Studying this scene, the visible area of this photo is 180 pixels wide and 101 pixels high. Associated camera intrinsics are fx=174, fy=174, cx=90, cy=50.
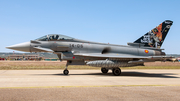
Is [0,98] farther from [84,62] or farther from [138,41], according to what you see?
[138,41]

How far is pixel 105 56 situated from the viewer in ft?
52.9

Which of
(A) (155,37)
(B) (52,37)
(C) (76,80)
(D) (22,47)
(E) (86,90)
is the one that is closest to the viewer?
(E) (86,90)

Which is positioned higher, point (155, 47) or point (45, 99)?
point (155, 47)

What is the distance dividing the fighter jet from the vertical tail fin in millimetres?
412

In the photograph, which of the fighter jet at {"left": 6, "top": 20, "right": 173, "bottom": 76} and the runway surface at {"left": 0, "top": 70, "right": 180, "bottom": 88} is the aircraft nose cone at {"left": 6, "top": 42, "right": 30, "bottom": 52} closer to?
the fighter jet at {"left": 6, "top": 20, "right": 173, "bottom": 76}

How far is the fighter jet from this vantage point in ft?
51.0

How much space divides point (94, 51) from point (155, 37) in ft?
23.2

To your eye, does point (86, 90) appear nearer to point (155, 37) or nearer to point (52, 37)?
point (52, 37)

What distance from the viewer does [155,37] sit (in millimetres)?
18781

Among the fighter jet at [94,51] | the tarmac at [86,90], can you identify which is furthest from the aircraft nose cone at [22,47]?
the tarmac at [86,90]

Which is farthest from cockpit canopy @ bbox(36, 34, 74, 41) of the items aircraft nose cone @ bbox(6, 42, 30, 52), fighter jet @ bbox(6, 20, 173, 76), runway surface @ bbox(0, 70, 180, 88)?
runway surface @ bbox(0, 70, 180, 88)

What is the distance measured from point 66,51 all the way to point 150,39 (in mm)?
9187

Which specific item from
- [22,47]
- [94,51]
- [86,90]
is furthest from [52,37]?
[86,90]

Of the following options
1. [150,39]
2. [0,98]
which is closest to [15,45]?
[0,98]
